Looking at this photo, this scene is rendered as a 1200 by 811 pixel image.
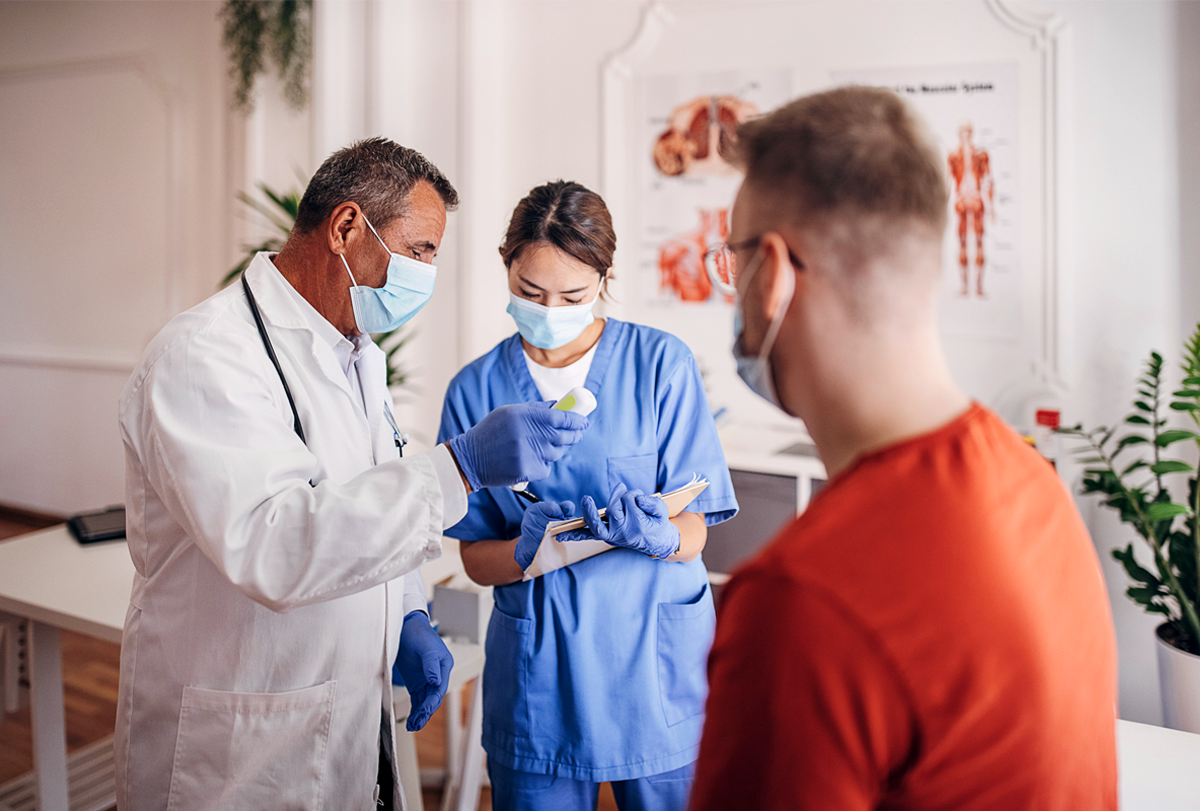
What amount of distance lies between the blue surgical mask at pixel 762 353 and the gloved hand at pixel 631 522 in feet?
1.88

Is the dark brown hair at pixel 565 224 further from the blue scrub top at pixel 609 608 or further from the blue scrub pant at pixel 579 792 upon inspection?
the blue scrub pant at pixel 579 792

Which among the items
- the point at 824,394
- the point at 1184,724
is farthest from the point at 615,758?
the point at 1184,724

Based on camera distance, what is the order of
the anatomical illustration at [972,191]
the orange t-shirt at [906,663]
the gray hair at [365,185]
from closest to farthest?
the orange t-shirt at [906,663] → the gray hair at [365,185] → the anatomical illustration at [972,191]

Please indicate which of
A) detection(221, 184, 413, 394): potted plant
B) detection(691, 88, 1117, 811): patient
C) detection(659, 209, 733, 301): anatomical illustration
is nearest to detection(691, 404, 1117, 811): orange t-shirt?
detection(691, 88, 1117, 811): patient

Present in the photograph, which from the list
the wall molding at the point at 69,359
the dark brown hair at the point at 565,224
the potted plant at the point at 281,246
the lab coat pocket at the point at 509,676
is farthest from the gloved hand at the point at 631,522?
the wall molding at the point at 69,359

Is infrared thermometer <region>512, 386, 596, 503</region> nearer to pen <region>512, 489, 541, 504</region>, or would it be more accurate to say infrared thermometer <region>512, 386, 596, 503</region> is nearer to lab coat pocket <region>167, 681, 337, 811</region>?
pen <region>512, 489, 541, 504</region>

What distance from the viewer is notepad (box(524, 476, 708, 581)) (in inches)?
53.8

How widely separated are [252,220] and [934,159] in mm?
3725

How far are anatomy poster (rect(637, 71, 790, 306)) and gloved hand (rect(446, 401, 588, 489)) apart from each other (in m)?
2.03

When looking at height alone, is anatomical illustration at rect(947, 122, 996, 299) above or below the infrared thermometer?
above

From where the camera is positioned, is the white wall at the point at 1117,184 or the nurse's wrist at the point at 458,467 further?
the white wall at the point at 1117,184

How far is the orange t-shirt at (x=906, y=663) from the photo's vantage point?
0.56 meters

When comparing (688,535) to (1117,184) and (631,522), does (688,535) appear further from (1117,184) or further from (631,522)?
(1117,184)

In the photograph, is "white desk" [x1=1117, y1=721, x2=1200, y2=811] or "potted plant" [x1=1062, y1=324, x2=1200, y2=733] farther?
"potted plant" [x1=1062, y1=324, x2=1200, y2=733]
